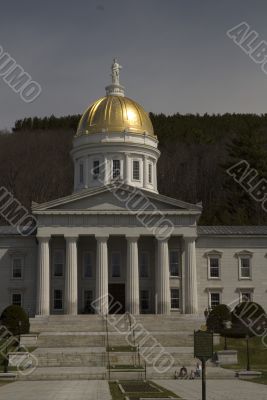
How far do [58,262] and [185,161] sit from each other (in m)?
55.0

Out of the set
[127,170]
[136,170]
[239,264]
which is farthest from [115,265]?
[239,264]

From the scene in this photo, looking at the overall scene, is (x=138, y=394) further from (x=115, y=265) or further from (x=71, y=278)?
(x=115, y=265)

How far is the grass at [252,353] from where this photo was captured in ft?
135

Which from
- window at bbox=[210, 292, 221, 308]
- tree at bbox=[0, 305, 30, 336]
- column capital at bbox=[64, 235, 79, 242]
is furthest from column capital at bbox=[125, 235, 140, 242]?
tree at bbox=[0, 305, 30, 336]

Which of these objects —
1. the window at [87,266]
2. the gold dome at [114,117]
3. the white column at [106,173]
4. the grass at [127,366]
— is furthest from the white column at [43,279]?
the grass at [127,366]

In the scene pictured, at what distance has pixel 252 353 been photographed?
151ft

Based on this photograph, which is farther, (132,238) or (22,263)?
(22,263)

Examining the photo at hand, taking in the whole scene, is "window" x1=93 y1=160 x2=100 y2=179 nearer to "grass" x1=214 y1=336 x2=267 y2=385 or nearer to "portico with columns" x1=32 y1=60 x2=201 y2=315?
"portico with columns" x1=32 y1=60 x2=201 y2=315

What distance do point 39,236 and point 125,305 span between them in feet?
31.8

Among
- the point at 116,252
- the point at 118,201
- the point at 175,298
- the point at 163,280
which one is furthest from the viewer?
the point at 116,252

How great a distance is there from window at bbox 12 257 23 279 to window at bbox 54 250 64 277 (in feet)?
11.2

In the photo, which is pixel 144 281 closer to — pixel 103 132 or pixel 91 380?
pixel 103 132

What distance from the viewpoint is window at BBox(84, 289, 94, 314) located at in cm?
6494

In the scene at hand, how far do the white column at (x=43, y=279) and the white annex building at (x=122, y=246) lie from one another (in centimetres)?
9
